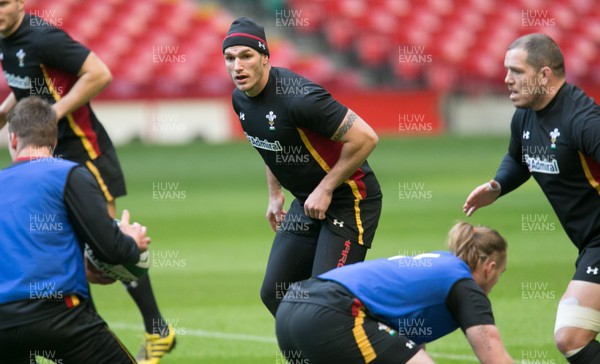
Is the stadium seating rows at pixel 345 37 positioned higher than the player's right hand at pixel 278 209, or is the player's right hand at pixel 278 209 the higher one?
the player's right hand at pixel 278 209

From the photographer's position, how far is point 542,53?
6.16 m

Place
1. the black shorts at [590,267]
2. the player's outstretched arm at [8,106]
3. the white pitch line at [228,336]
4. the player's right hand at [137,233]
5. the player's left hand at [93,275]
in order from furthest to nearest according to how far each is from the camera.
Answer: the white pitch line at [228,336] → the player's outstretched arm at [8,106] → the black shorts at [590,267] → the player's left hand at [93,275] → the player's right hand at [137,233]

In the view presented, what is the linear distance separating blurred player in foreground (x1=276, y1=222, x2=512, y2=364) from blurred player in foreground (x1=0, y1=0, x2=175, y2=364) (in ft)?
8.44

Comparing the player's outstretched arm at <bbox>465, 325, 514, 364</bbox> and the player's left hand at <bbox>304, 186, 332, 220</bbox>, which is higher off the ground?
the player's left hand at <bbox>304, 186, 332, 220</bbox>

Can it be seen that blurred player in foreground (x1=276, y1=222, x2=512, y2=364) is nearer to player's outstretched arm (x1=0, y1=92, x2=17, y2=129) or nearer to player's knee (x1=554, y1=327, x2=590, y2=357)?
player's knee (x1=554, y1=327, x2=590, y2=357)

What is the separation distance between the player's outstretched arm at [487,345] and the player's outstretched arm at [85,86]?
3.70 meters

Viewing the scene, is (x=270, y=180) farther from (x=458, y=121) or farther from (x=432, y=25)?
(x=432, y=25)

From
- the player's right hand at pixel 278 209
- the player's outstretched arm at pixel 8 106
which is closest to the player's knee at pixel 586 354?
the player's right hand at pixel 278 209

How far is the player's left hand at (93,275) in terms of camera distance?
5422 millimetres

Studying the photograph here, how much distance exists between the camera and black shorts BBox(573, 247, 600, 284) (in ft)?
20.0

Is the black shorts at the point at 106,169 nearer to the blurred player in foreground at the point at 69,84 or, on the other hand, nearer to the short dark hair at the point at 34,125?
the blurred player in foreground at the point at 69,84

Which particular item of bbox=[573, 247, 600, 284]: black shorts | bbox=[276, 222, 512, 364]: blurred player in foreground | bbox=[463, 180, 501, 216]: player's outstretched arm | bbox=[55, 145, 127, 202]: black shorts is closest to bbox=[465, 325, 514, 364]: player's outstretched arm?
bbox=[276, 222, 512, 364]: blurred player in foreground

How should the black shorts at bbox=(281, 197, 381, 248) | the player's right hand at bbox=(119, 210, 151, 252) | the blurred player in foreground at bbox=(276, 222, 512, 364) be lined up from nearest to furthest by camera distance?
the blurred player in foreground at bbox=(276, 222, 512, 364) < the player's right hand at bbox=(119, 210, 151, 252) < the black shorts at bbox=(281, 197, 381, 248)

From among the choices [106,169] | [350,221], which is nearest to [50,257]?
[350,221]
